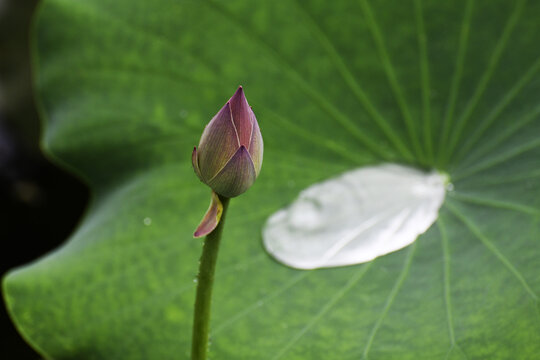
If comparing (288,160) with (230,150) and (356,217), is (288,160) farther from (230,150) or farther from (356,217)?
(230,150)

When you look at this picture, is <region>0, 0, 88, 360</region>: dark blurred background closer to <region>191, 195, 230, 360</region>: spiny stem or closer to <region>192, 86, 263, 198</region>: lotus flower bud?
<region>191, 195, 230, 360</region>: spiny stem

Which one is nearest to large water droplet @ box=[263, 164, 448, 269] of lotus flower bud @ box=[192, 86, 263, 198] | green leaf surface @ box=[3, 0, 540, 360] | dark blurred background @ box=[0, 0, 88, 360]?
green leaf surface @ box=[3, 0, 540, 360]

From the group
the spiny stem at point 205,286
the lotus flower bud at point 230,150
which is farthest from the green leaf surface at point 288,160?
the lotus flower bud at point 230,150

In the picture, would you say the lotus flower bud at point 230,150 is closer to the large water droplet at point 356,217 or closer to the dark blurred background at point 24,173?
the large water droplet at point 356,217

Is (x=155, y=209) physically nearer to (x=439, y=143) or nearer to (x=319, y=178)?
(x=319, y=178)

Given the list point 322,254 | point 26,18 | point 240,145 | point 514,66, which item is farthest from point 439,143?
point 26,18

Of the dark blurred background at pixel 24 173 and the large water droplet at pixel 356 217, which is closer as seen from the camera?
the large water droplet at pixel 356 217
